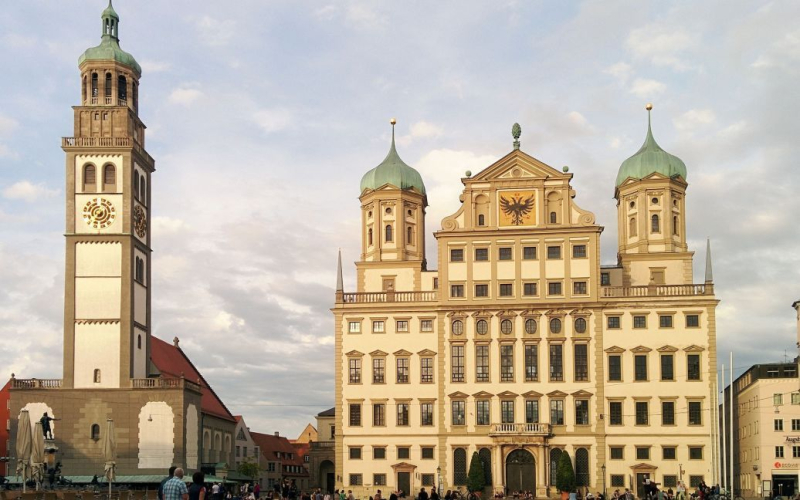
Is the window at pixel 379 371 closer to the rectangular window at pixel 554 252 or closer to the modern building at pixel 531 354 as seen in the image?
the modern building at pixel 531 354

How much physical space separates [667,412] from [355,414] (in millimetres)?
20490

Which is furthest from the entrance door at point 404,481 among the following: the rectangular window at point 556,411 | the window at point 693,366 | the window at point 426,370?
the window at point 693,366

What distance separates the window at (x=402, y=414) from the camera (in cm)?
7562

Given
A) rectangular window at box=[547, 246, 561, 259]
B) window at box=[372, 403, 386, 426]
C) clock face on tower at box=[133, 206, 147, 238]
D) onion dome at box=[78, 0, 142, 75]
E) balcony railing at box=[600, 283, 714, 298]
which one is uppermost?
onion dome at box=[78, 0, 142, 75]

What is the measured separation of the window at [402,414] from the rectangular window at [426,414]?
3.29ft

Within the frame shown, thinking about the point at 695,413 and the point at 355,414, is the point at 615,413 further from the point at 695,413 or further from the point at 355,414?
the point at 355,414

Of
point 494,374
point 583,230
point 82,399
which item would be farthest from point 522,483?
point 82,399

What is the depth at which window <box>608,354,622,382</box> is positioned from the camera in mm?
74062

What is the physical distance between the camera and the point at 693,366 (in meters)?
73.4

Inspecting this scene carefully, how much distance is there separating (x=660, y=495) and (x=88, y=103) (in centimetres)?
4023

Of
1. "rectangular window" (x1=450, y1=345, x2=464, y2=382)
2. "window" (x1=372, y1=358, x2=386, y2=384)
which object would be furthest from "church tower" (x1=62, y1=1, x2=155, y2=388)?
"rectangular window" (x1=450, y1=345, x2=464, y2=382)

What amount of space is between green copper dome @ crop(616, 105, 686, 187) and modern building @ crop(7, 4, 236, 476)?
33.7m

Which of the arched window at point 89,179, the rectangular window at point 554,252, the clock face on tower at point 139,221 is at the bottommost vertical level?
the rectangular window at point 554,252

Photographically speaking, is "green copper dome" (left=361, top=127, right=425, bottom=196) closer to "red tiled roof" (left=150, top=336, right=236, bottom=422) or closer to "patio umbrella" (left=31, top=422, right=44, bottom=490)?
"red tiled roof" (left=150, top=336, right=236, bottom=422)
